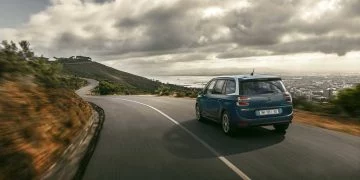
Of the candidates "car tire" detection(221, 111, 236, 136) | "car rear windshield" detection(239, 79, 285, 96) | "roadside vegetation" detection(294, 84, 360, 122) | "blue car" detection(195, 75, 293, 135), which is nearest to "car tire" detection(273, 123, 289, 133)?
"blue car" detection(195, 75, 293, 135)

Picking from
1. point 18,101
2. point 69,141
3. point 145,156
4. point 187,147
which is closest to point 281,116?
point 187,147

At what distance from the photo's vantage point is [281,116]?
36.9 feet

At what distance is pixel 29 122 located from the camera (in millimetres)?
8922

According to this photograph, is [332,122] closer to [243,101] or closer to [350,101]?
[350,101]

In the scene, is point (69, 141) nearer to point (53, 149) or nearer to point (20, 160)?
point (53, 149)

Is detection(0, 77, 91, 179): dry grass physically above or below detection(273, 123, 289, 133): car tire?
above

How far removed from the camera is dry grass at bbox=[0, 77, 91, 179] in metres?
6.97

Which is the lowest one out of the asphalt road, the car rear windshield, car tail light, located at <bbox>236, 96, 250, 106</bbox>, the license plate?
the asphalt road

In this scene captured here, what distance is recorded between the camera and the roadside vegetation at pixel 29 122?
706 centimetres

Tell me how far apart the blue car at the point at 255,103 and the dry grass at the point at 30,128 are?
4.43 meters

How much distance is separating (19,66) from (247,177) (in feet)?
27.9

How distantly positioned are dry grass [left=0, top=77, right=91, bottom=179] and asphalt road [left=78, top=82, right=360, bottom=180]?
950 mm

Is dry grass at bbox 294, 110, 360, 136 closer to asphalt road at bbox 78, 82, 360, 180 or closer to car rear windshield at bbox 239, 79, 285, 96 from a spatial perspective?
asphalt road at bbox 78, 82, 360, 180

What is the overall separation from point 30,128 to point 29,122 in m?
0.28
